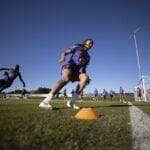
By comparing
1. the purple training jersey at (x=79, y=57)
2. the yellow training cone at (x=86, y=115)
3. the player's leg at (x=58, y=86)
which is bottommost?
the yellow training cone at (x=86, y=115)

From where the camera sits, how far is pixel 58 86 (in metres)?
7.27

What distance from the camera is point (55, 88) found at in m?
7.25

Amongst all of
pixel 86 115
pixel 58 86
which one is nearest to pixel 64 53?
pixel 58 86

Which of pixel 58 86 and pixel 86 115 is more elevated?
pixel 58 86

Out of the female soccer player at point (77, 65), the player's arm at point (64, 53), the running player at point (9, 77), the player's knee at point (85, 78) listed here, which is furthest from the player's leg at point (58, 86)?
the running player at point (9, 77)

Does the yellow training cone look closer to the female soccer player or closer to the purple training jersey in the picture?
the female soccer player

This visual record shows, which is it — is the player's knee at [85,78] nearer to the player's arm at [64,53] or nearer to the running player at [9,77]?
the player's arm at [64,53]

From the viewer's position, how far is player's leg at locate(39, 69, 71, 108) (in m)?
7.14

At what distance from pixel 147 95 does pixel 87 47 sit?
23148mm


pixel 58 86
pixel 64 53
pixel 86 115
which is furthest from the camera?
pixel 64 53

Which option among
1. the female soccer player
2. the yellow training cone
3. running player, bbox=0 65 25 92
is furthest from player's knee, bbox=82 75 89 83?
running player, bbox=0 65 25 92

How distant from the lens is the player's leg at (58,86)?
7141mm

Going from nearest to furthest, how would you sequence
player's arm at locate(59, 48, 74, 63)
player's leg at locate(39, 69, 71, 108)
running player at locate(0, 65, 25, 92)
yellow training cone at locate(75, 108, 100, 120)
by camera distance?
yellow training cone at locate(75, 108, 100, 120), player's leg at locate(39, 69, 71, 108), player's arm at locate(59, 48, 74, 63), running player at locate(0, 65, 25, 92)

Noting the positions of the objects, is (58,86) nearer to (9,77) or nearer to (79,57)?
(79,57)
